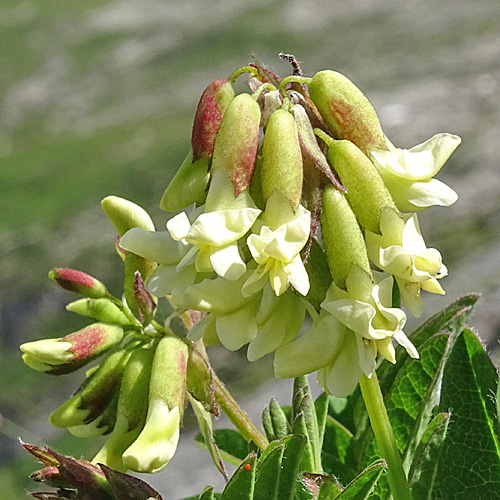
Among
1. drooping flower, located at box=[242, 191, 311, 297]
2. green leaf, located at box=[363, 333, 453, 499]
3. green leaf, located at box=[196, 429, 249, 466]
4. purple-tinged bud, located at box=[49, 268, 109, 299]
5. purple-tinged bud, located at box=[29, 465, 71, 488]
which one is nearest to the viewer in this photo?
drooping flower, located at box=[242, 191, 311, 297]

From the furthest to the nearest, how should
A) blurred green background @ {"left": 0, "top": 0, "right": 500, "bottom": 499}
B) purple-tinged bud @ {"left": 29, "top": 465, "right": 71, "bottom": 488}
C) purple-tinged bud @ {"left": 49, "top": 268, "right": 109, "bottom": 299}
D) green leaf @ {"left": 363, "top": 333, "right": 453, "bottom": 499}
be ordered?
blurred green background @ {"left": 0, "top": 0, "right": 500, "bottom": 499}
purple-tinged bud @ {"left": 49, "top": 268, "right": 109, "bottom": 299}
green leaf @ {"left": 363, "top": 333, "right": 453, "bottom": 499}
purple-tinged bud @ {"left": 29, "top": 465, "right": 71, "bottom": 488}

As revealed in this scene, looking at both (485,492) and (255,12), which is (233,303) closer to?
(485,492)

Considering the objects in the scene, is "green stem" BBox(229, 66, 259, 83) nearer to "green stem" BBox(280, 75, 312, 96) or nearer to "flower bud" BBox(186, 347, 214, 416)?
"green stem" BBox(280, 75, 312, 96)

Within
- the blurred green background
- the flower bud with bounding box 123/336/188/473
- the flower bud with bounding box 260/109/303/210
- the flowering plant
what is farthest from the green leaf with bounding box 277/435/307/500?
the blurred green background

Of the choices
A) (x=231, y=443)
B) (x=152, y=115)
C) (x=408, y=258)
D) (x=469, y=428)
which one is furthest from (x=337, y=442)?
(x=152, y=115)

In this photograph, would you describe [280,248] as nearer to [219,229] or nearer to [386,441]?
[219,229]

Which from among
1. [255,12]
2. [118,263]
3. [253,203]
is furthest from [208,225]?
[255,12]
